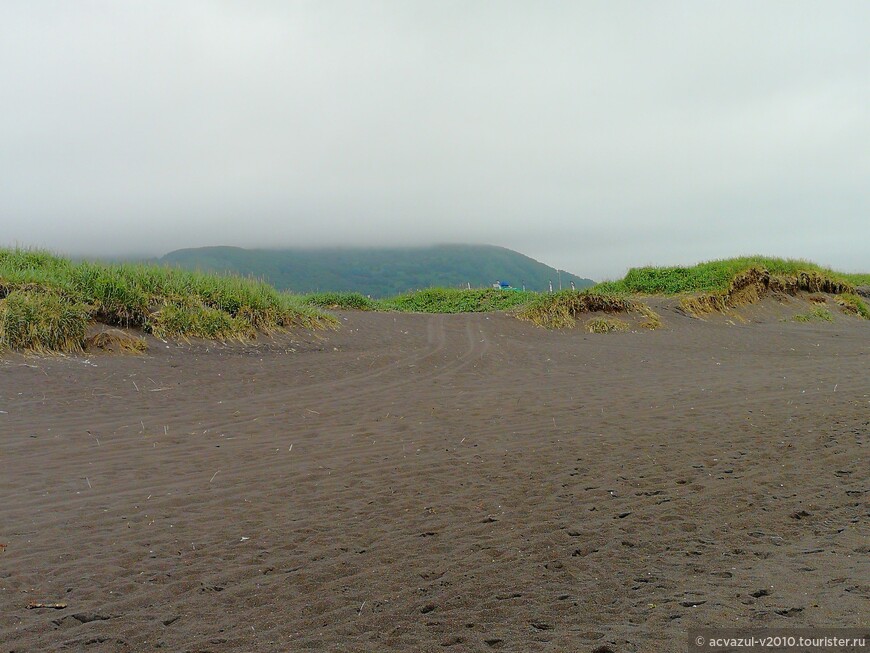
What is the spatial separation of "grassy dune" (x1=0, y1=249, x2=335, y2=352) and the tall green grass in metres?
12.5

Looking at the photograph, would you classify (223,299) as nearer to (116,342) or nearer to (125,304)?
(125,304)

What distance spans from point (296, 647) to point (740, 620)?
2205mm

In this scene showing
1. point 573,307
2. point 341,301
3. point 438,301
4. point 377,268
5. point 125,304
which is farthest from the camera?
point 377,268

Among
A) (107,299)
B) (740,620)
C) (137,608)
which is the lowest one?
(137,608)

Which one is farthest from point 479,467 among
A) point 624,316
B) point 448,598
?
point 624,316

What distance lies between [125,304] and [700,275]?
19606 mm

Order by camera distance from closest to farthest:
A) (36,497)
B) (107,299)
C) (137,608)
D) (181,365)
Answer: (137,608)
(36,497)
(181,365)
(107,299)

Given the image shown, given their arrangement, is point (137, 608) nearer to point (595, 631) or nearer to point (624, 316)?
point (595, 631)

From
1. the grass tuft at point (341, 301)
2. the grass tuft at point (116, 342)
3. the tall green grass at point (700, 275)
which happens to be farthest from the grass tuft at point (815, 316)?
the grass tuft at point (116, 342)

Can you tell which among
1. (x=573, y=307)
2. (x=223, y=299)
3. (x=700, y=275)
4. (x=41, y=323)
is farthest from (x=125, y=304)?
(x=700, y=275)

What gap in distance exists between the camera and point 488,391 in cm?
995

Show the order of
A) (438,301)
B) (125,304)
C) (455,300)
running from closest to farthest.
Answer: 1. (125,304)
2. (455,300)
3. (438,301)

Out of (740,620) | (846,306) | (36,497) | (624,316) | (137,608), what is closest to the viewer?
(740,620)

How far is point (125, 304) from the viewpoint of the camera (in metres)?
12.8
